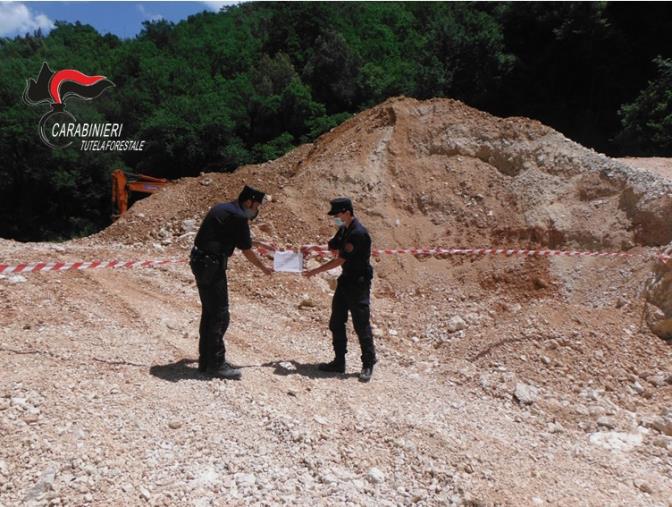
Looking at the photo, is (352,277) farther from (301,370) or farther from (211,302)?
(211,302)

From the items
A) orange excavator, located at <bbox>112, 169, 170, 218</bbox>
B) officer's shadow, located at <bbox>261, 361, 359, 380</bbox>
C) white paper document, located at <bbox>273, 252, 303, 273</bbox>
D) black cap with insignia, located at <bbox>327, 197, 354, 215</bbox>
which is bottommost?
officer's shadow, located at <bbox>261, 361, 359, 380</bbox>

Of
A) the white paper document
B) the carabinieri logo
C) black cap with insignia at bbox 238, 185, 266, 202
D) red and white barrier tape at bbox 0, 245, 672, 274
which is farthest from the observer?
the carabinieri logo

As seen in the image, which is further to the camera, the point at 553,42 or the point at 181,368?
Answer: the point at 553,42

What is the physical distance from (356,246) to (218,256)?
Answer: 45.3 inches

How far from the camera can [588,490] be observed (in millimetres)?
3650

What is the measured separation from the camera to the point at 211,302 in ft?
14.7

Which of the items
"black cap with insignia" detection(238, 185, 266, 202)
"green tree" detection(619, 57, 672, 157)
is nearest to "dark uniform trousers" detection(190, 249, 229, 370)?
"black cap with insignia" detection(238, 185, 266, 202)

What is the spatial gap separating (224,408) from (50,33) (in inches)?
1748

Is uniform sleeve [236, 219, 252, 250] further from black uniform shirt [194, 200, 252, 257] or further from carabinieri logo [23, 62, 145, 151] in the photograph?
carabinieri logo [23, 62, 145, 151]

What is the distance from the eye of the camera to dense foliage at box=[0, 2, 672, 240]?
64.4ft

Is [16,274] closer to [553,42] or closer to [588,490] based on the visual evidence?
[588,490]

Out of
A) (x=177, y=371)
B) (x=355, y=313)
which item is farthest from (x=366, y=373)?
(x=177, y=371)

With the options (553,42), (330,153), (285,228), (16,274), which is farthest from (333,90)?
(16,274)

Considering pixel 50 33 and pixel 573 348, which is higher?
pixel 50 33
